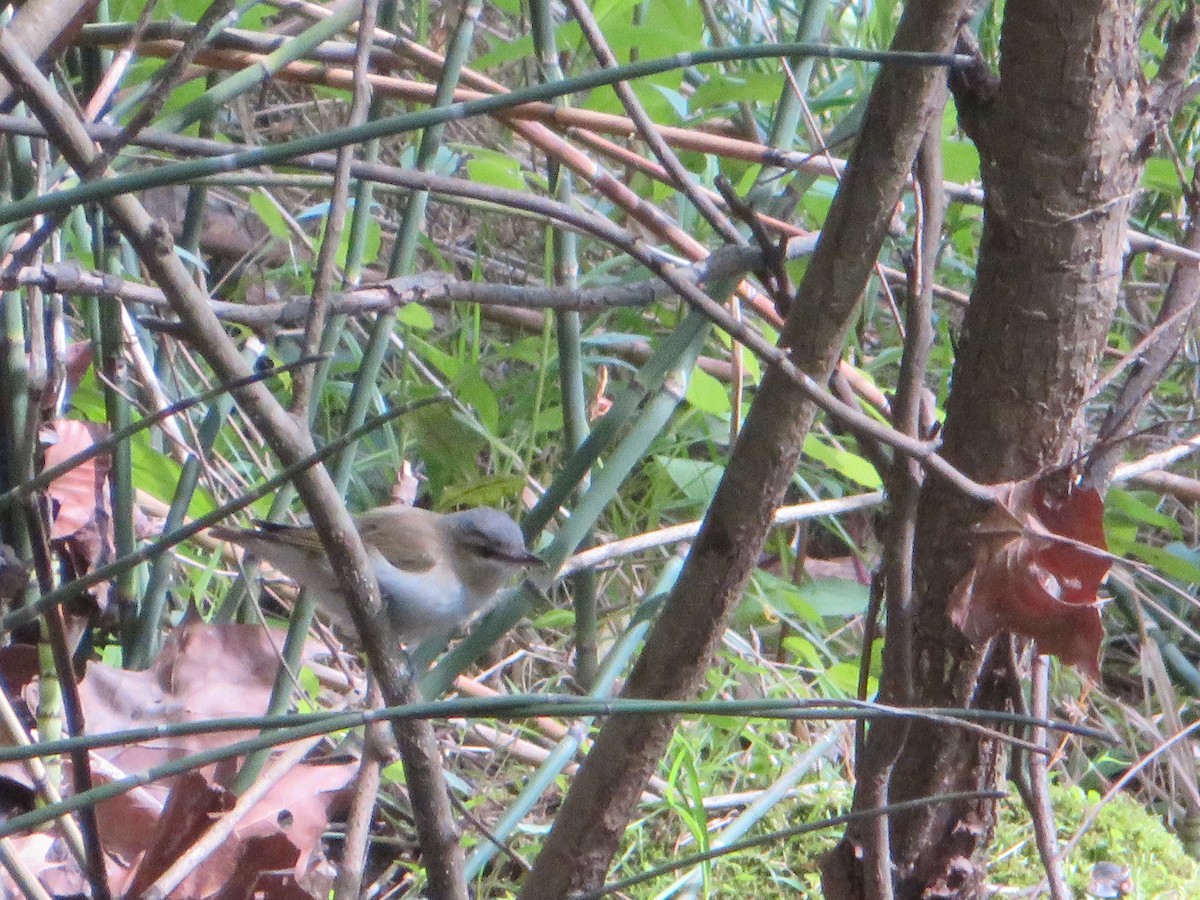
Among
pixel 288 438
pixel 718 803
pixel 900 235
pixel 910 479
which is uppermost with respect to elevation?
pixel 900 235

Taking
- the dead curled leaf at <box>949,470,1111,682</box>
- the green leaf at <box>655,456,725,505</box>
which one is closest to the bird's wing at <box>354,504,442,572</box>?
the green leaf at <box>655,456,725,505</box>

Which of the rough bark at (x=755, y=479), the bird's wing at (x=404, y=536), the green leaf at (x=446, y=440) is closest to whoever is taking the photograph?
the rough bark at (x=755, y=479)

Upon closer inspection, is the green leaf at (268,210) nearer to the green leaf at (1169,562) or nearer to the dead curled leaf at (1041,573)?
the dead curled leaf at (1041,573)

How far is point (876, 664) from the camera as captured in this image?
92.0 inches

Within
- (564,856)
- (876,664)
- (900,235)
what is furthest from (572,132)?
(876,664)

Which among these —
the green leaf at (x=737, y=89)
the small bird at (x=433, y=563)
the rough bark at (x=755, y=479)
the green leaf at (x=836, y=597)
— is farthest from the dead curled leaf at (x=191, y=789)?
the green leaf at (x=836, y=597)

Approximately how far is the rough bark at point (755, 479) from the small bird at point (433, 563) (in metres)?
0.68

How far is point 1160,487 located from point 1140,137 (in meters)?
1.25

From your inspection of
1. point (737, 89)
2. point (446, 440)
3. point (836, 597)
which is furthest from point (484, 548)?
point (737, 89)

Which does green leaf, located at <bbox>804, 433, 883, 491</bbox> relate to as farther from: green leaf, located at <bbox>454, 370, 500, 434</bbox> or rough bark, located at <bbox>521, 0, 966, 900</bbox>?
rough bark, located at <bbox>521, 0, 966, 900</bbox>

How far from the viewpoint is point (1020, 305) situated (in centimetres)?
127

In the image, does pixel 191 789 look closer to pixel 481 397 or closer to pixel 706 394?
pixel 706 394

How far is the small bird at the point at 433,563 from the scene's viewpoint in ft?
7.04

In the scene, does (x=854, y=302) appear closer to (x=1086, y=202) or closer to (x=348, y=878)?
(x=1086, y=202)
